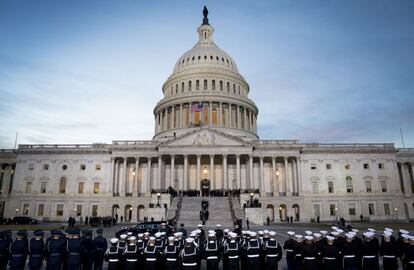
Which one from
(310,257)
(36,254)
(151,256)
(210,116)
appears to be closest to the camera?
(310,257)

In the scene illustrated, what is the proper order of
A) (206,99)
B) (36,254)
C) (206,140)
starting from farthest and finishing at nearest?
(206,99), (206,140), (36,254)

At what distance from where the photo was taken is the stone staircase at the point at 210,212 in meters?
45.2

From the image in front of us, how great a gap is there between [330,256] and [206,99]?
71.0 meters

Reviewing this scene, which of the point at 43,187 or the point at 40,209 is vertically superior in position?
the point at 43,187

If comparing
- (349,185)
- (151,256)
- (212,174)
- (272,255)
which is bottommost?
(272,255)

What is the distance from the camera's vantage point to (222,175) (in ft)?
225

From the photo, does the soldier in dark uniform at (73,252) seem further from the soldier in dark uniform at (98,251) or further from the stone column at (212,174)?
the stone column at (212,174)

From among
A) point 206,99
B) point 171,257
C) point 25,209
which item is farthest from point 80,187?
point 171,257

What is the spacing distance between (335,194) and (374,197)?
7.50 m

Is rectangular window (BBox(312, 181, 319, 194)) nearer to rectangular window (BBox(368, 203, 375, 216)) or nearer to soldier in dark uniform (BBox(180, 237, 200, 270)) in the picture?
rectangular window (BBox(368, 203, 375, 216))

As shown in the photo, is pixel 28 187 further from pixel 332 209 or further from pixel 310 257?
pixel 310 257

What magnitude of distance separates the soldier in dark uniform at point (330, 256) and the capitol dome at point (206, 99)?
62571mm

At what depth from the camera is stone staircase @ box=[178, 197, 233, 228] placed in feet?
148

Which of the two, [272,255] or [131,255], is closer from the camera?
[131,255]
